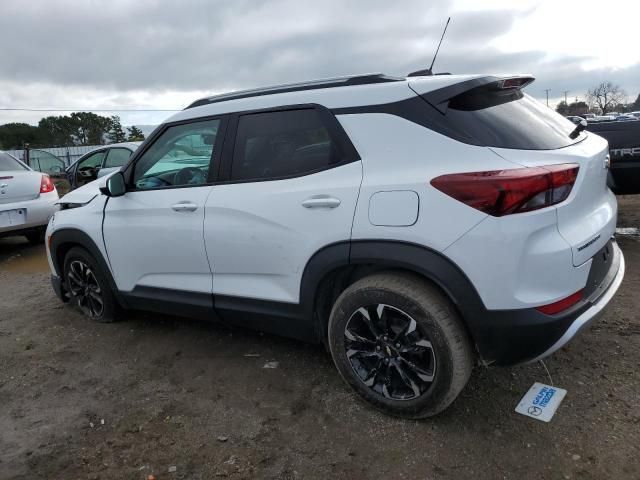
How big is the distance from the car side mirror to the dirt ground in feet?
3.89

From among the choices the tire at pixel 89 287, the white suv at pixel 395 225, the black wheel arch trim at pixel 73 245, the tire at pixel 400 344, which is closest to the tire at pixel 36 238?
the black wheel arch trim at pixel 73 245

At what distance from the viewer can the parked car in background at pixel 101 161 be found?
34.4 ft

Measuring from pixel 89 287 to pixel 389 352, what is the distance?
289 centimetres

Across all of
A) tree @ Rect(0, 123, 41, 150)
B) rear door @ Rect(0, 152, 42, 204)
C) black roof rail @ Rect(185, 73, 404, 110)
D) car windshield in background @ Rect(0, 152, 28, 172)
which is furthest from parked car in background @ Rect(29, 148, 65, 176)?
black roof rail @ Rect(185, 73, 404, 110)

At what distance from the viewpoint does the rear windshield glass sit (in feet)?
8.01

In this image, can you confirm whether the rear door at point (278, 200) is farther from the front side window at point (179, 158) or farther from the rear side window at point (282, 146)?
the front side window at point (179, 158)

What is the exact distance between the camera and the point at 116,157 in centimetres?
1080

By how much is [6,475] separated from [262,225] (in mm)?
1805

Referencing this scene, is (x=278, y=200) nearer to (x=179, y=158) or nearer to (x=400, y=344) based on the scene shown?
(x=400, y=344)

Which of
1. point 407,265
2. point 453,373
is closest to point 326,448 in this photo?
point 453,373

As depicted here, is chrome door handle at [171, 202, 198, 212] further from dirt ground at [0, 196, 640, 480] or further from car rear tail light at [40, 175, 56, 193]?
car rear tail light at [40, 175, 56, 193]

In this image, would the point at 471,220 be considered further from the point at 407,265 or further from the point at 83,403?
the point at 83,403

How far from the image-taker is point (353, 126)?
2.71m

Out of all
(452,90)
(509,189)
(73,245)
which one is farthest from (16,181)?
(509,189)
